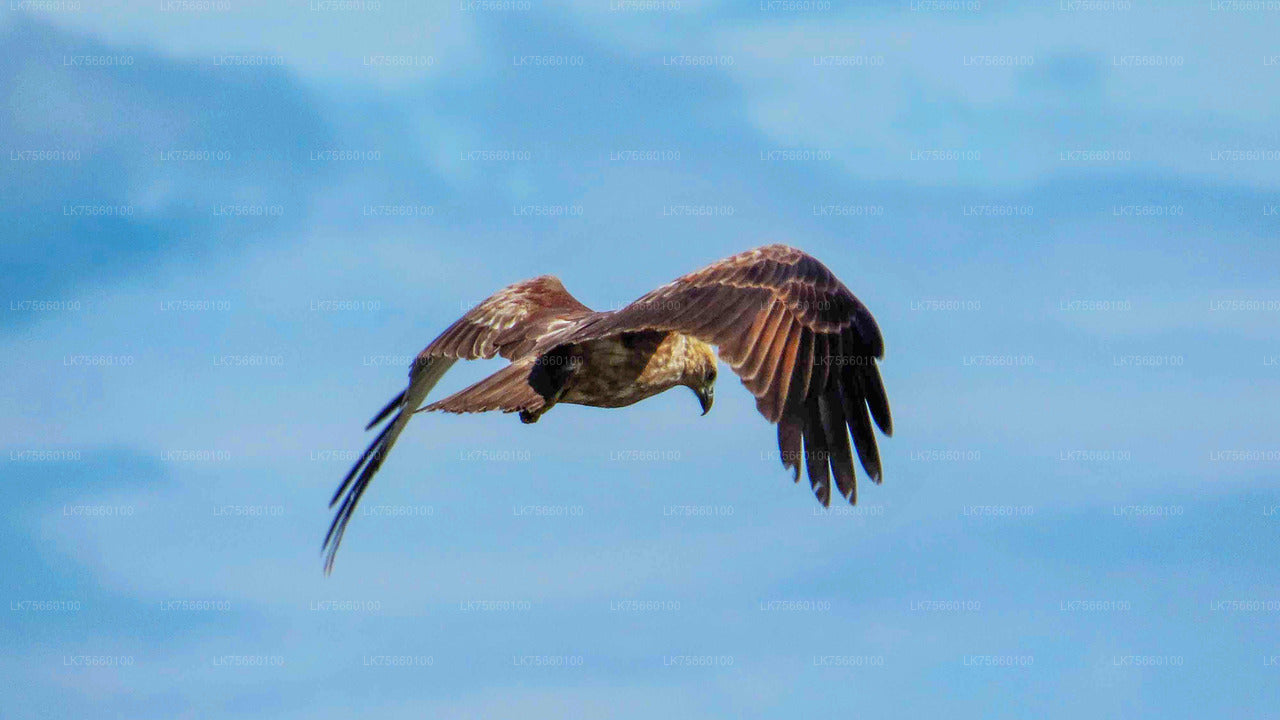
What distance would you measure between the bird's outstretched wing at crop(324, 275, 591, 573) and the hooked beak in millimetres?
1121

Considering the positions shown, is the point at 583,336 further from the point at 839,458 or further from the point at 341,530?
the point at 341,530

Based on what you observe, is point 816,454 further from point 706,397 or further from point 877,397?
point 706,397

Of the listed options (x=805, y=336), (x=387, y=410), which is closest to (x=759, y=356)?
(x=805, y=336)

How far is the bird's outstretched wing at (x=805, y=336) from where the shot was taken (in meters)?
9.09

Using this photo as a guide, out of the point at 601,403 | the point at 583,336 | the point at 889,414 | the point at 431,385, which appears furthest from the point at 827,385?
the point at 431,385

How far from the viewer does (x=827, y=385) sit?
9.30m

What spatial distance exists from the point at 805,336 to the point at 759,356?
0.42 m

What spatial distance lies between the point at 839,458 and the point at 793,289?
1134 mm

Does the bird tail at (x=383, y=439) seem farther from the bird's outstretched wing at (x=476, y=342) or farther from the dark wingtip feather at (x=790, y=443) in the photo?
the dark wingtip feather at (x=790, y=443)

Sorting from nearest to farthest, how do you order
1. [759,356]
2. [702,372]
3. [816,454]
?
[759,356] → [816,454] → [702,372]

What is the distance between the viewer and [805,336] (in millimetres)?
9172

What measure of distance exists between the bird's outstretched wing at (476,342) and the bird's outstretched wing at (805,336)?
7.43 feet

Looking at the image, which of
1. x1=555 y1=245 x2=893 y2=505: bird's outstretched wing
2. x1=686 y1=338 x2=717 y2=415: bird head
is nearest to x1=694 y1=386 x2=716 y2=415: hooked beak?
x1=686 y1=338 x2=717 y2=415: bird head

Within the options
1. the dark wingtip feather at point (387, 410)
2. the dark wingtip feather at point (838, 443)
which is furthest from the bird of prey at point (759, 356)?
the dark wingtip feather at point (387, 410)
